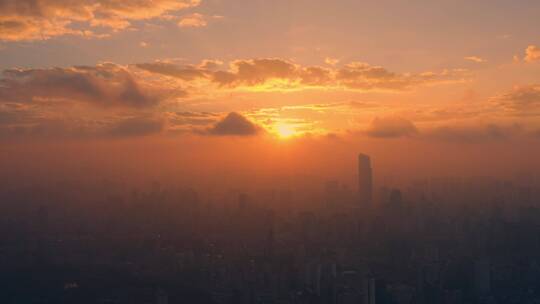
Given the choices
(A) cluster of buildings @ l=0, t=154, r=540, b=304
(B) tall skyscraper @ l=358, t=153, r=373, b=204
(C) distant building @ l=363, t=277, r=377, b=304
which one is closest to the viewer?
(C) distant building @ l=363, t=277, r=377, b=304

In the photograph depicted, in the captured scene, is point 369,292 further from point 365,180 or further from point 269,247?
→ point 365,180

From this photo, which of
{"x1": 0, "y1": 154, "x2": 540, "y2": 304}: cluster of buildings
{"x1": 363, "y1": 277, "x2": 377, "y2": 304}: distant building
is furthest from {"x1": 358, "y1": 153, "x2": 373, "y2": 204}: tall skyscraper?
{"x1": 363, "y1": 277, "x2": 377, "y2": 304}: distant building

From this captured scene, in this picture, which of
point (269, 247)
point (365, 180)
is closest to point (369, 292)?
point (269, 247)

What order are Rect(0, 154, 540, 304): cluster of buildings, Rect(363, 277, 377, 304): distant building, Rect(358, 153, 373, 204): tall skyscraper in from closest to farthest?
Rect(363, 277, 377, 304): distant building < Rect(0, 154, 540, 304): cluster of buildings < Rect(358, 153, 373, 204): tall skyscraper

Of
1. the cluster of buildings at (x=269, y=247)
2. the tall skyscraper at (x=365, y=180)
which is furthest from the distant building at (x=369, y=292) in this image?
the tall skyscraper at (x=365, y=180)

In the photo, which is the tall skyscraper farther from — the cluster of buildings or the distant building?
the distant building

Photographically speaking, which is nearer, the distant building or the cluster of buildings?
the distant building

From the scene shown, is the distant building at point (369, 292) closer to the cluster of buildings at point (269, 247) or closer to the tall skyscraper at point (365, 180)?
the cluster of buildings at point (269, 247)

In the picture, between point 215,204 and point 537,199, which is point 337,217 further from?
point 537,199

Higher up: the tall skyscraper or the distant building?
the tall skyscraper

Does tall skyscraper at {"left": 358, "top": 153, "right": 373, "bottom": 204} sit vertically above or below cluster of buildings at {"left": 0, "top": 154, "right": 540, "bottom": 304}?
above
